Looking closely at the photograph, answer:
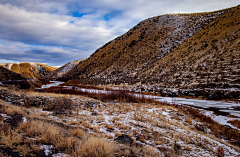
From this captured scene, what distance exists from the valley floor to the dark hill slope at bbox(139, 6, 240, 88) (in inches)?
376

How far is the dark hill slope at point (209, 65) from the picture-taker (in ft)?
57.6

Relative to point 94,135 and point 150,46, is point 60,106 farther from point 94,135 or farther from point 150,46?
point 150,46

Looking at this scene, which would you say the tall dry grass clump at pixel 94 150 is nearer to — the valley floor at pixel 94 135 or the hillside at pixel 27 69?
the valley floor at pixel 94 135

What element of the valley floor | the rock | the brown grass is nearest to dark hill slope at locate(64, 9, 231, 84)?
the brown grass

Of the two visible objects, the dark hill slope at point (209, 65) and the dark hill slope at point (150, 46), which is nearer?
the dark hill slope at point (209, 65)

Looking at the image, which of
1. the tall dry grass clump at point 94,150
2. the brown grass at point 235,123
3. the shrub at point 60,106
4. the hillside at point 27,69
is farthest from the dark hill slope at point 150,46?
the hillside at point 27,69

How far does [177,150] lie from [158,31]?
52.5m

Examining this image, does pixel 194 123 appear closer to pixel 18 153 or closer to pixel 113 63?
pixel 18 153

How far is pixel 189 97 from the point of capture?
16.9 m

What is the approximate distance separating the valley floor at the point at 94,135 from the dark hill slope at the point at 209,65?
31.3ft

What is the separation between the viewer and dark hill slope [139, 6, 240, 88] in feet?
57.6

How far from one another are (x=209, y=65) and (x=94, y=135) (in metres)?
23.0

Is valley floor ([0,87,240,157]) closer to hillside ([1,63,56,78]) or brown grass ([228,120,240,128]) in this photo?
brown grass ([228,120,240,128])

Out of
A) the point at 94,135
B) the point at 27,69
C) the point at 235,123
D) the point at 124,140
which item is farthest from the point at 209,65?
the point at 27,69
